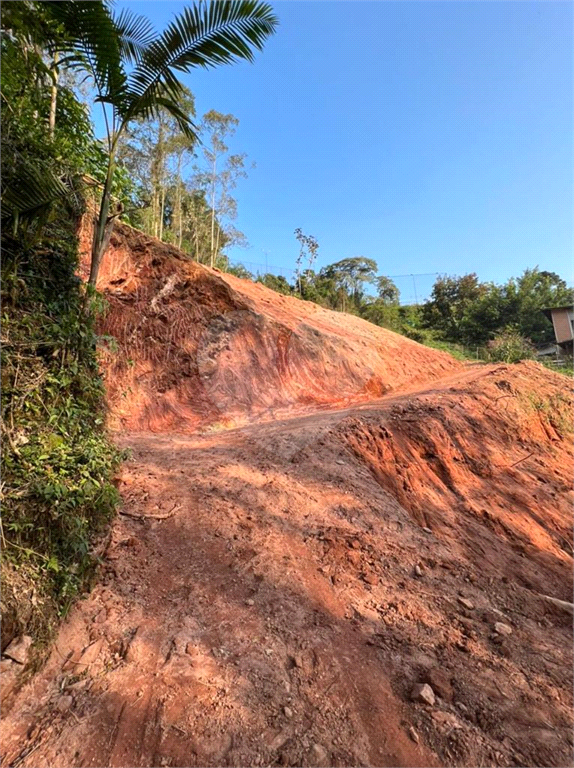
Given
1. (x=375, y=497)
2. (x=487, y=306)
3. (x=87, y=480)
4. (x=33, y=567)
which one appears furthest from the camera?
(x=487, y=306)

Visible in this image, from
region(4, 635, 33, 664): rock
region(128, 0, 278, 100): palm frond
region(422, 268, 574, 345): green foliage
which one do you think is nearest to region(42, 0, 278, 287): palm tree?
region(128, 0, 278, 100): palm frond

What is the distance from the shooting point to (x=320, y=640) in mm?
2588

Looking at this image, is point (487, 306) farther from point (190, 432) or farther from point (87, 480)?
point (87, 480)

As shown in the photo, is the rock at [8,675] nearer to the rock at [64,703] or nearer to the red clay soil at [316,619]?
the red clay soil at [316,619]

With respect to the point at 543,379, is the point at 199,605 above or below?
below

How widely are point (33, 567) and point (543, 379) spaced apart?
11688mm

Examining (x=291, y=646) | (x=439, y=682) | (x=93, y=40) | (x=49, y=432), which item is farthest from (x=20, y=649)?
(x=93, y=40)

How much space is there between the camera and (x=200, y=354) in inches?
390

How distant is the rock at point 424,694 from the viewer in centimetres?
221

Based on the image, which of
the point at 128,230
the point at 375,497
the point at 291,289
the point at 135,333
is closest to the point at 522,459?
the point at 375,497

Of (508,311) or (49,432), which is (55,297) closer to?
(49,432)

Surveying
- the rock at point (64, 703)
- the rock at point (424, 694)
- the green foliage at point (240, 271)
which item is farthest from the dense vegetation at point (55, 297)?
the green foliage at point (240, 271)

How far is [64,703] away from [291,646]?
4.23 feet

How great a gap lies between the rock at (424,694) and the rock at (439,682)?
0.18 ft
